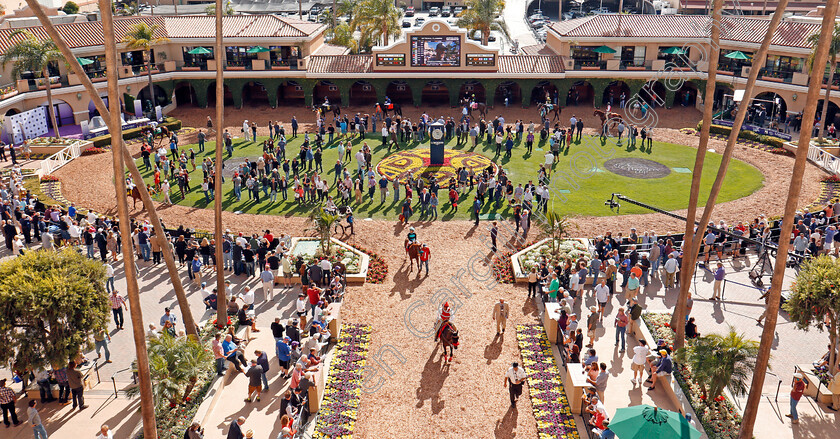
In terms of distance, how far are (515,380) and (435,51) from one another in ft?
112

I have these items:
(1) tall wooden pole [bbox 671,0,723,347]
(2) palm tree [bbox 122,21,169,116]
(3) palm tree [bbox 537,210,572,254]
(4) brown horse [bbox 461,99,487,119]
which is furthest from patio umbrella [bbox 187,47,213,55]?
(1) tall wooden pole [bbox 671,0,723,347]

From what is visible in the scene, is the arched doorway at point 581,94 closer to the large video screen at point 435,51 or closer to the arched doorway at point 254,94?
the large video screen at point 435,51

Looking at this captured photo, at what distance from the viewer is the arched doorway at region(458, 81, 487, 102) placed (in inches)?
1953

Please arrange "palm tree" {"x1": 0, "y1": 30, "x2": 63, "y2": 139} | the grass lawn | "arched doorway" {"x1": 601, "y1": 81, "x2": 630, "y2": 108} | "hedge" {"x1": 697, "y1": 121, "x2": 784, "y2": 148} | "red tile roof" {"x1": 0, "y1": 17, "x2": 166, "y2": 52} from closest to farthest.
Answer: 1. the grass lawn
2. "palm tree" {"x1": 0, "y1": 30, "x2": 63, "y2": 139}
3. "hedge" {"x1": 697, "y1": 121, "x2": 784, "y2": 148}
4. "red tile roof" {"x1": 0, "y1": 17, "x2": 166, "y2": 52}
5. "arched doorway" {"x1": 601, "y1": 81, "x2": 630, "y2": 108}

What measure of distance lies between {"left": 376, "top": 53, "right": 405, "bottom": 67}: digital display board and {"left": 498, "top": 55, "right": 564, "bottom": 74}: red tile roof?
692 cm

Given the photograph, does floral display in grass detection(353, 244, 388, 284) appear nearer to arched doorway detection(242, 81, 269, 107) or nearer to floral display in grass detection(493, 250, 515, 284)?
floral display in grass detection(493, 250, 515, 284)

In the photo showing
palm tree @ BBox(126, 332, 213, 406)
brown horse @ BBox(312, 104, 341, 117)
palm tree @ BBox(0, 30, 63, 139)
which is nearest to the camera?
palm tree @ BBox(126, 332, 213, 406)

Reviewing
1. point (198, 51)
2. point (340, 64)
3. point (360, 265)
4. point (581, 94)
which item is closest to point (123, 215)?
point (360, 265)

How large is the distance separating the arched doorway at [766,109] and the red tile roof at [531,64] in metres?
12.6

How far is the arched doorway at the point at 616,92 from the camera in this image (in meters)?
48.6

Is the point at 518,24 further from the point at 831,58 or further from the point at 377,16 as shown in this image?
the point at 831,58

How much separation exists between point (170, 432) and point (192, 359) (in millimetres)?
1687

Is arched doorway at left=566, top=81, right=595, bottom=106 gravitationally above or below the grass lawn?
above

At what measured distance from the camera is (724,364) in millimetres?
15812
